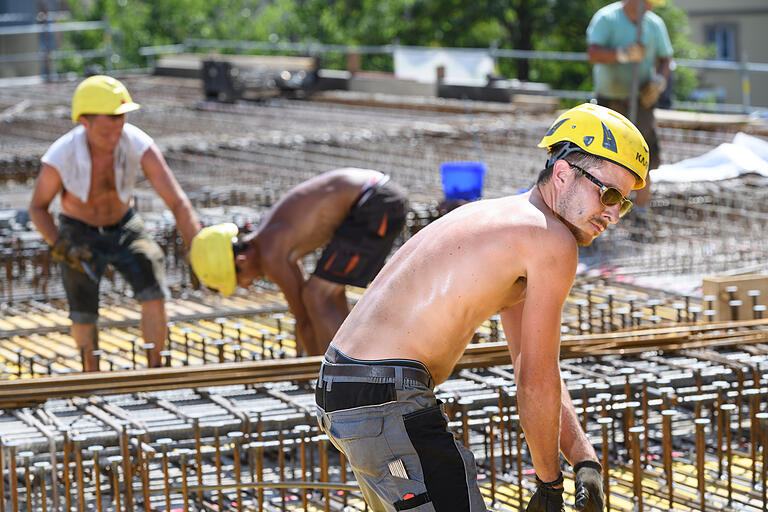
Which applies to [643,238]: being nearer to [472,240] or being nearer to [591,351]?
[591,351]

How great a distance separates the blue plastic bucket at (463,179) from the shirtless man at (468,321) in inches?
191

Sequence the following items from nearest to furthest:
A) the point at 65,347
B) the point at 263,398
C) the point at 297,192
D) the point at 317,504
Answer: the point at 317,504 < the point at 263,398 < the point at 297,192 < the point at 65,347

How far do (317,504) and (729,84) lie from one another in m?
31.5

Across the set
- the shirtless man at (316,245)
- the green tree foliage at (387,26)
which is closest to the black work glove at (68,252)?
the shirtless man at (316,245)

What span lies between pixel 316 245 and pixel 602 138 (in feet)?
9.78

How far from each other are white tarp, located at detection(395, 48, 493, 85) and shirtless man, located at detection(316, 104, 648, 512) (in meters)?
12.4

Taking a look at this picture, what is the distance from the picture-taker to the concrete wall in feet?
107

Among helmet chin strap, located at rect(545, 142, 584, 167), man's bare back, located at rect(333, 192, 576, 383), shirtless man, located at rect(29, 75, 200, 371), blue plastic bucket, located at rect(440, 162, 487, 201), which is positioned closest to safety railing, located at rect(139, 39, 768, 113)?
blue plastic bucket, located at rect(440, 162, 487, 201)

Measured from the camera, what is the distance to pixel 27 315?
7.43 meters

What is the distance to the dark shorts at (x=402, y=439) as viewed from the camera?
113 inches

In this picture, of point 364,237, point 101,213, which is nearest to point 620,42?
point 364,237

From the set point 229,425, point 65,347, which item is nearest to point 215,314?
point 65,347

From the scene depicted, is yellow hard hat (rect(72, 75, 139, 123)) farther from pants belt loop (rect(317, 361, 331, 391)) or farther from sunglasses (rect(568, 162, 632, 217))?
sunglasses (rect(568, 162, 632, 217))

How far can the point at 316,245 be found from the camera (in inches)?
225
